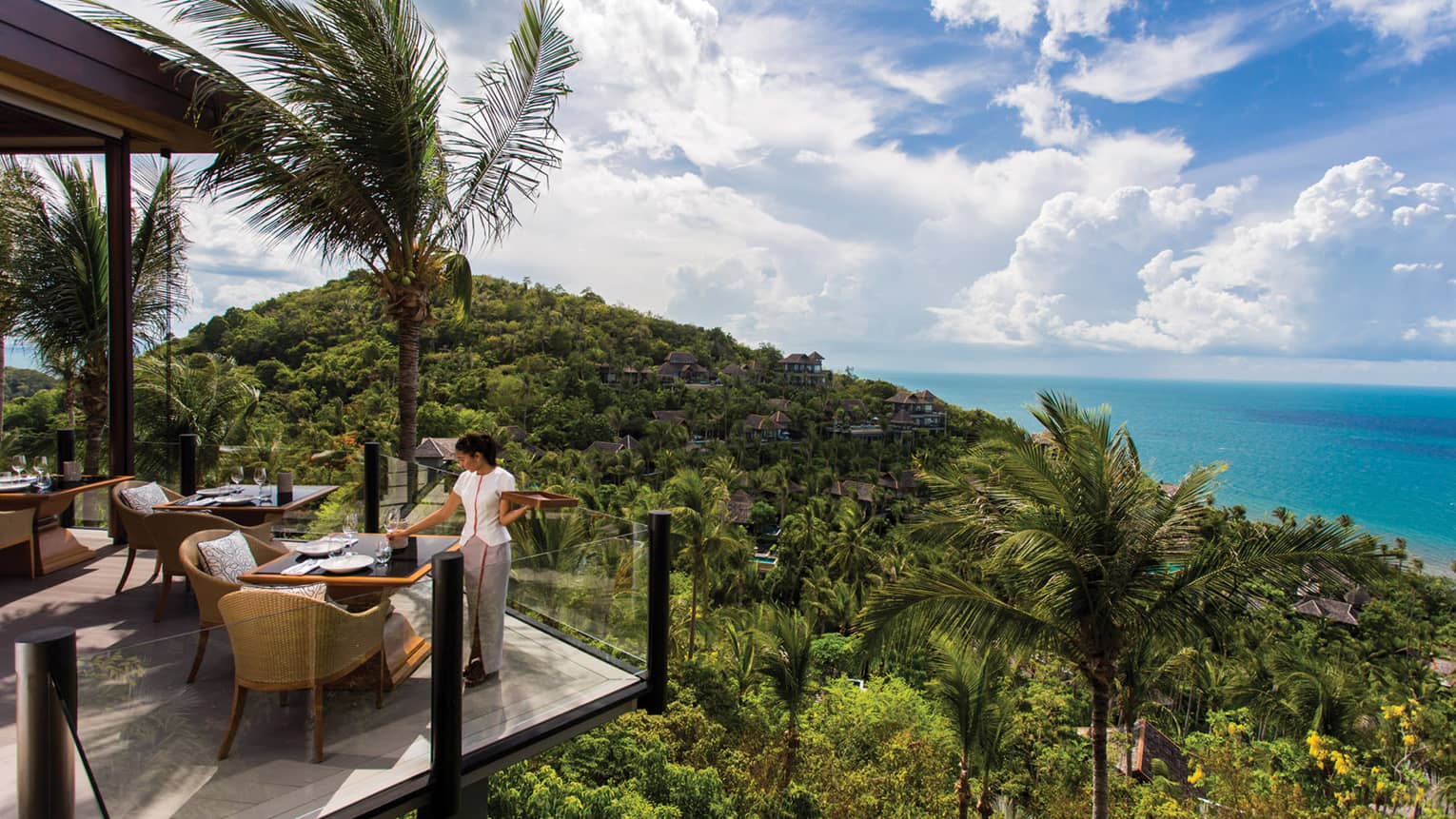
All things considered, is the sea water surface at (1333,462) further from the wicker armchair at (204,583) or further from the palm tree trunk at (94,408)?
the wicker armchair at (204,583)

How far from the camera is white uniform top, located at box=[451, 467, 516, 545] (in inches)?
145

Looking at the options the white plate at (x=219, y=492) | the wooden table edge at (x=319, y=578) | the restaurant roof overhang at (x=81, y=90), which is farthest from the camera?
the white plate at (x=219, y=492)

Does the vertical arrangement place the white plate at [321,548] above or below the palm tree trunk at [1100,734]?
above

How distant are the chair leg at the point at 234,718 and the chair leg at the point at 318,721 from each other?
26 cm

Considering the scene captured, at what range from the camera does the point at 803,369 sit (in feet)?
280

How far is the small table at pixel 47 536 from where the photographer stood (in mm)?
5316

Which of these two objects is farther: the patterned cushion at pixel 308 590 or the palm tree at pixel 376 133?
the palm tree at pixel 376 133

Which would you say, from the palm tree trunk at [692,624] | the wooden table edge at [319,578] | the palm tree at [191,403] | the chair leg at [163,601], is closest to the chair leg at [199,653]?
the wooden table edge at [319,578]

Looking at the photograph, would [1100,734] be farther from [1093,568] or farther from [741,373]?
[741,373]

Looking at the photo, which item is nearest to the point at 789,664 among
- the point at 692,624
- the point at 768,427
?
the point at 692,624

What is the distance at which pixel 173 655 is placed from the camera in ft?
8.40

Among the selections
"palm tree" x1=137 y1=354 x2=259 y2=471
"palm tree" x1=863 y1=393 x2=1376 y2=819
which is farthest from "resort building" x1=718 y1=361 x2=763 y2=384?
"palm tree" x1=863 y1=393 x2=1376 y2=819

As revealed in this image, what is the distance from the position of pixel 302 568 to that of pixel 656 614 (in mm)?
2005

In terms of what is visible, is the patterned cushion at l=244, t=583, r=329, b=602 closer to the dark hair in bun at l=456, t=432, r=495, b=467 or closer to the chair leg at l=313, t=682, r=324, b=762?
the chair leg at l=313, t=682, r=324, b=762
